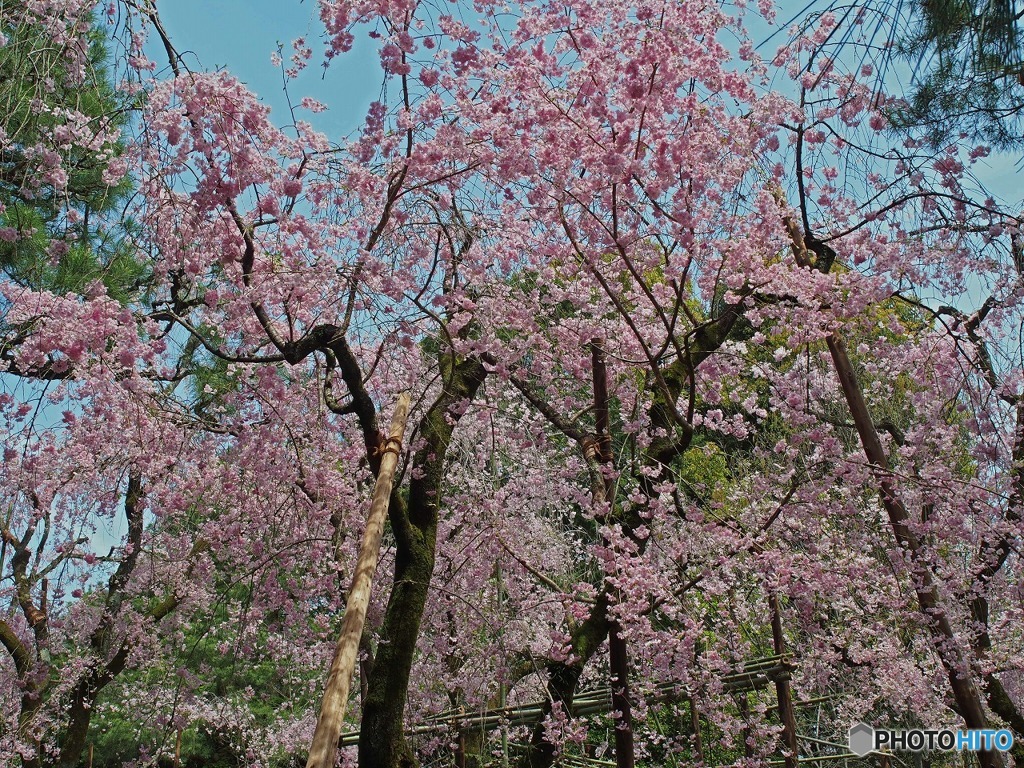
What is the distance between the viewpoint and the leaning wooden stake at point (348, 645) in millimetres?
1956

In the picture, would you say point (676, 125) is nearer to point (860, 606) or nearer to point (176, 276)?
point (176, 276)

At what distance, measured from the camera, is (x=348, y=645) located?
86.0 inches

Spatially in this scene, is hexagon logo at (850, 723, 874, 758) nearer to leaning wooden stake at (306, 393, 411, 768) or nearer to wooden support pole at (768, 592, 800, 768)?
wooden support pole at (768, 592, 800, 768)

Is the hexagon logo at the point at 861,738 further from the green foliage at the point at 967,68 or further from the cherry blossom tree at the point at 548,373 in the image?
the green foliage at the point at 967,68

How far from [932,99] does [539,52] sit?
1.63 metres

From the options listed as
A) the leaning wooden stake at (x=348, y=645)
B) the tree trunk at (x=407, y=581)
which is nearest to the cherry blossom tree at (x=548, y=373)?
the tree trunk at (x=407, y=581)

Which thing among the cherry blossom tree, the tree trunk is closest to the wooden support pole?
the cherry blossom tree

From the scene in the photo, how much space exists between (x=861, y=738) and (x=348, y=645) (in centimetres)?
509

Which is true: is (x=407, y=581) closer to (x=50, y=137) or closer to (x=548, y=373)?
(x=548, y=373)

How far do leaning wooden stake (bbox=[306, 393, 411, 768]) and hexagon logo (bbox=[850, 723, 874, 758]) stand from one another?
4.51 meters

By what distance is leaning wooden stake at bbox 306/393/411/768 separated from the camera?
196cm

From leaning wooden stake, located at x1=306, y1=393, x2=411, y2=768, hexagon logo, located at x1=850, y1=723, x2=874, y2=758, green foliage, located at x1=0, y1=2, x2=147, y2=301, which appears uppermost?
green foliage, located at x1=0, y1=2, x2=147, y2=301

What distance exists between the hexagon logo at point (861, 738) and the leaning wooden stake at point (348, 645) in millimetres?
4509

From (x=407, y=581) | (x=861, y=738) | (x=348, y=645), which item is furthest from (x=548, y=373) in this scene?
(x=861, y=738)
